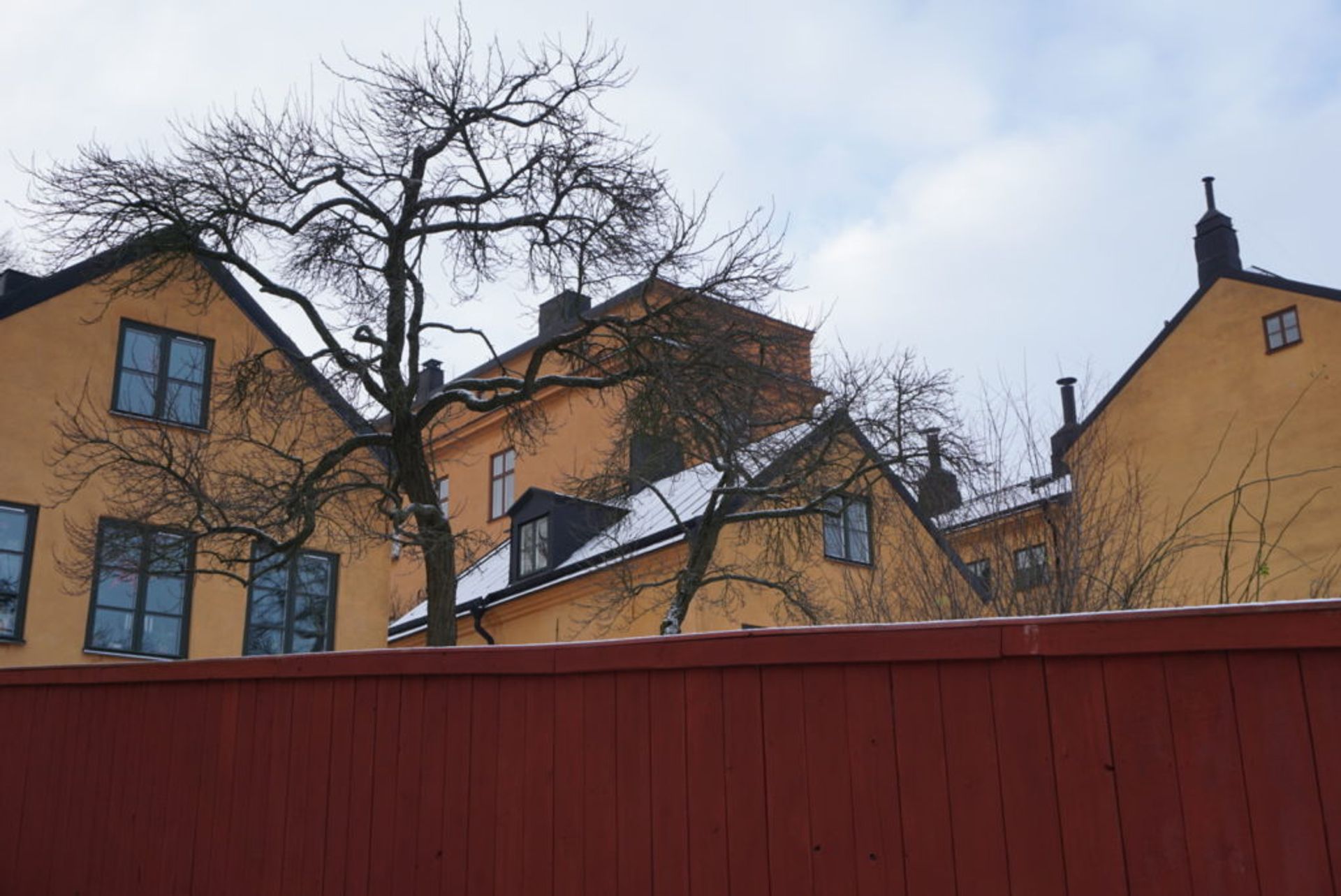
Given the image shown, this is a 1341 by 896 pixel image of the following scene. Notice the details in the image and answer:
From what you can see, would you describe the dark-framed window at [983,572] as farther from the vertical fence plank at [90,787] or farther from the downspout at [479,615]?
the downspout at [479,615]

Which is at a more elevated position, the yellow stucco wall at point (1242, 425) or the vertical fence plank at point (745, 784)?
the yellow stucco wall at point (1242, 425)

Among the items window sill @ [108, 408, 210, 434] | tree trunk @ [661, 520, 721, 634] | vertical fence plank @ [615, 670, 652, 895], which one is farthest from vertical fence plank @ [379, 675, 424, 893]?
window sill @ [108, 408, 210, 434]

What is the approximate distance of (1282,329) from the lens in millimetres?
25031

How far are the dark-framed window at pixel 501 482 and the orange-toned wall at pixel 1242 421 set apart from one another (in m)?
14.1

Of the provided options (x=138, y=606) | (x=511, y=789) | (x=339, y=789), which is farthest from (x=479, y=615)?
(x=511, y=789)

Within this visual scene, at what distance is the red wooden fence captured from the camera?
463cm

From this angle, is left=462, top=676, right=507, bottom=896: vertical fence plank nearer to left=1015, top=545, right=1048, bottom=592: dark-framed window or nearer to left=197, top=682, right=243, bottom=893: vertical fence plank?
left=197, top=682, right=243, bottom=893: vertical fence plank

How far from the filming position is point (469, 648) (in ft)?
22.8

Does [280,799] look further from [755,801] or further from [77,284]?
[77,284]

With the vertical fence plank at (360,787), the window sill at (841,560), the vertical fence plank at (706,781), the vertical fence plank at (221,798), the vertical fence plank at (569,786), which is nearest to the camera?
the vertical fence plank at (706,781)

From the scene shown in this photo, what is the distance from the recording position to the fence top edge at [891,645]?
462cm

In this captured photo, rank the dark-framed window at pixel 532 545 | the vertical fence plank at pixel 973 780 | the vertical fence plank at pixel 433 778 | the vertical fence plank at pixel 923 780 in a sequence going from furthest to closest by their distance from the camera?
the dark-framed window at pixel 532 545 → the vertical fence plank at pixel 433 778 → the vertical fence plank at pixel 923 780 → the vertical fence plank at pixel 973 780

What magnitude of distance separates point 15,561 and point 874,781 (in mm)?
14420

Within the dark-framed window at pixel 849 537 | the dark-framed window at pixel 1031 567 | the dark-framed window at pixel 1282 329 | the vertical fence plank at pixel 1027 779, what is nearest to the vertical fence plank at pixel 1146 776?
the vertical fence plank at pixel 1027 779
